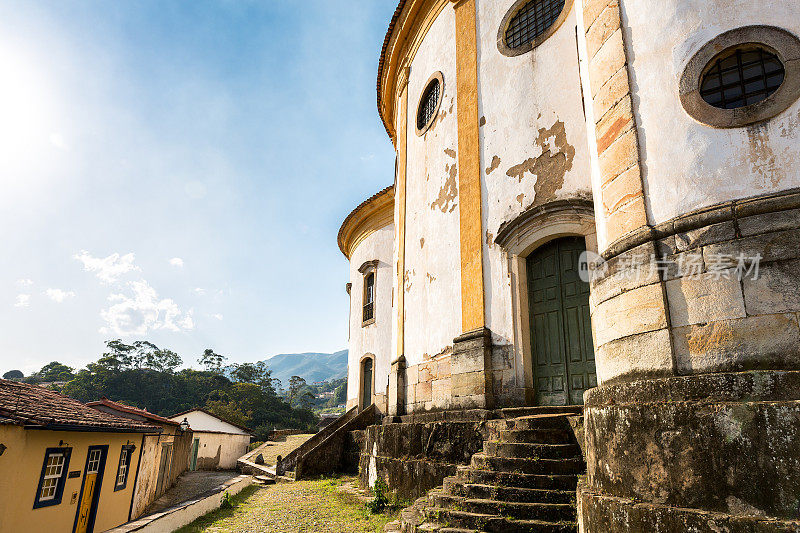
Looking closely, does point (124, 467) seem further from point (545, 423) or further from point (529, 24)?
point (529, 24)

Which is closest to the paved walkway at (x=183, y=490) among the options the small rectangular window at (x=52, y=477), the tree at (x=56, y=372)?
the small rectangular window at (x=52, y=477)

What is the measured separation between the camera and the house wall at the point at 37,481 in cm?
710

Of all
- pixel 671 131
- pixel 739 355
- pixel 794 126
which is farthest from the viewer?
pixel 671 131

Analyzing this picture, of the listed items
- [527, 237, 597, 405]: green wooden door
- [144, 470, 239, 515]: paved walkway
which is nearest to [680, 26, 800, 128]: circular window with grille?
[527, 237, 597, 405]: green wooden door

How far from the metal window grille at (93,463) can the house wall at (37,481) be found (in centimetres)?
20

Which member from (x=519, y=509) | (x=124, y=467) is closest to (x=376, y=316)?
(x=124, y=467)

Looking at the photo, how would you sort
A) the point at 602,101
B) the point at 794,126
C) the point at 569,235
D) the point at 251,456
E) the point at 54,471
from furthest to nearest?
the point at 251,456
the point at 54,471
the point at 569,235
the point at 602,101
the point at 794,126

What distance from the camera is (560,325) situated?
740cm

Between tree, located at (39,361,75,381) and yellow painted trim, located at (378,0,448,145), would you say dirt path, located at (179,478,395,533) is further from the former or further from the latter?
tree, located at (39,361,75,381)

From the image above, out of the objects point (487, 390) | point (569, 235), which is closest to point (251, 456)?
point (487, 390)

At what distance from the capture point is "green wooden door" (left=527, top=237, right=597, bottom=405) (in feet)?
23.2

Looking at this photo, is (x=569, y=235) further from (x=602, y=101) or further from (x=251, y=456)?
(x=251, y=456)

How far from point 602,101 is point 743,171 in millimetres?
1658

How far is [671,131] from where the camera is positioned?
4.46 meters
